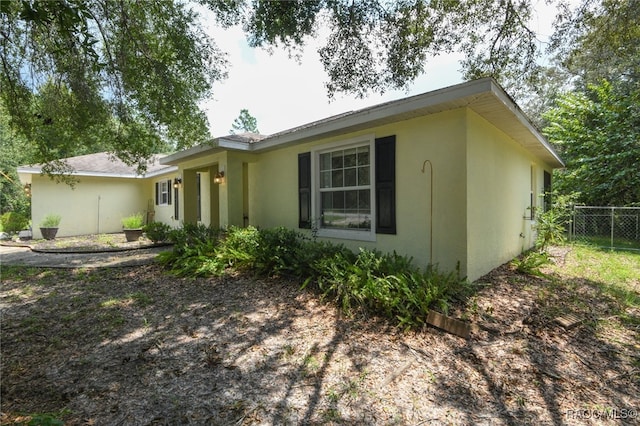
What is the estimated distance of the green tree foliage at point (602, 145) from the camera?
11.3m

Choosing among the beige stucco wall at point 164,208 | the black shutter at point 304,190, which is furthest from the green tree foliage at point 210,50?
the beige stucco wall at point 164,208

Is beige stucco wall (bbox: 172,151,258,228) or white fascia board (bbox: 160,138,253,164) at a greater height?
white fascia board (bbox: 160,138,253,164)

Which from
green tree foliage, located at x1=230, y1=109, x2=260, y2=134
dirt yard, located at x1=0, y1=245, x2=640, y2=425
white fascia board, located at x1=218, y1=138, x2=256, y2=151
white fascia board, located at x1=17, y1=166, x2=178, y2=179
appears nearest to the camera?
dirt yard, located at x1=0, y1=245, x2=640, y2=425

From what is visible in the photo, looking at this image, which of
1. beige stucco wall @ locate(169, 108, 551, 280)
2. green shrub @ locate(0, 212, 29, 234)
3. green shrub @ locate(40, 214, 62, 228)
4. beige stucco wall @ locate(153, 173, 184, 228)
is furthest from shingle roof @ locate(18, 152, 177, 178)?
beige stucco wall @ locate(169, 108, 551, 280)

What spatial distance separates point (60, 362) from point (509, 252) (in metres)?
7.54

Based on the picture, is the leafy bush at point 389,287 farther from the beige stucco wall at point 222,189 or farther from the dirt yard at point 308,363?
the beige stucco wall at point 222,189

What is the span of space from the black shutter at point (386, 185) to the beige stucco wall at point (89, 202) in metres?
12.9

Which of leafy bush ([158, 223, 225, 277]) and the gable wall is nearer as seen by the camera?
the gable wall

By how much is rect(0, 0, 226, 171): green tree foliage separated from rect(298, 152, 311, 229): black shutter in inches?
83.4

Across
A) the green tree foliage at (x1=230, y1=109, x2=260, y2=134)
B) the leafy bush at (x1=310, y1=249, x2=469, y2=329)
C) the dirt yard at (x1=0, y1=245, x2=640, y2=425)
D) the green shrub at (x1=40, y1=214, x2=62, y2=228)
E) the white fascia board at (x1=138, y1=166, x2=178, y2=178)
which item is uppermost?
the green tree foliage at (x1=230, y1=109, x2=260, y2=134)

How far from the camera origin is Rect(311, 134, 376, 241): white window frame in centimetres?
550

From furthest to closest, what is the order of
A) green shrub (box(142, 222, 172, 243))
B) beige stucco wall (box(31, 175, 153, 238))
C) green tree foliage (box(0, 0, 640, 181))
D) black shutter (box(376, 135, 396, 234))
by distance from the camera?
1. beige stucco wall (box(31, 175, 153, 238))
2. green shrub (box(142, 222, 172, 243))
3. black shutter (box(376, 135, 396, 234))
4. green tree foliage (box(0, 0, 640, 181))

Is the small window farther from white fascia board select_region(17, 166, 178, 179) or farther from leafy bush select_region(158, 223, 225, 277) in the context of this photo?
leafy bush select_region(158, 223, 225, 277)

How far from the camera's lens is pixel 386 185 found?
208 inches
